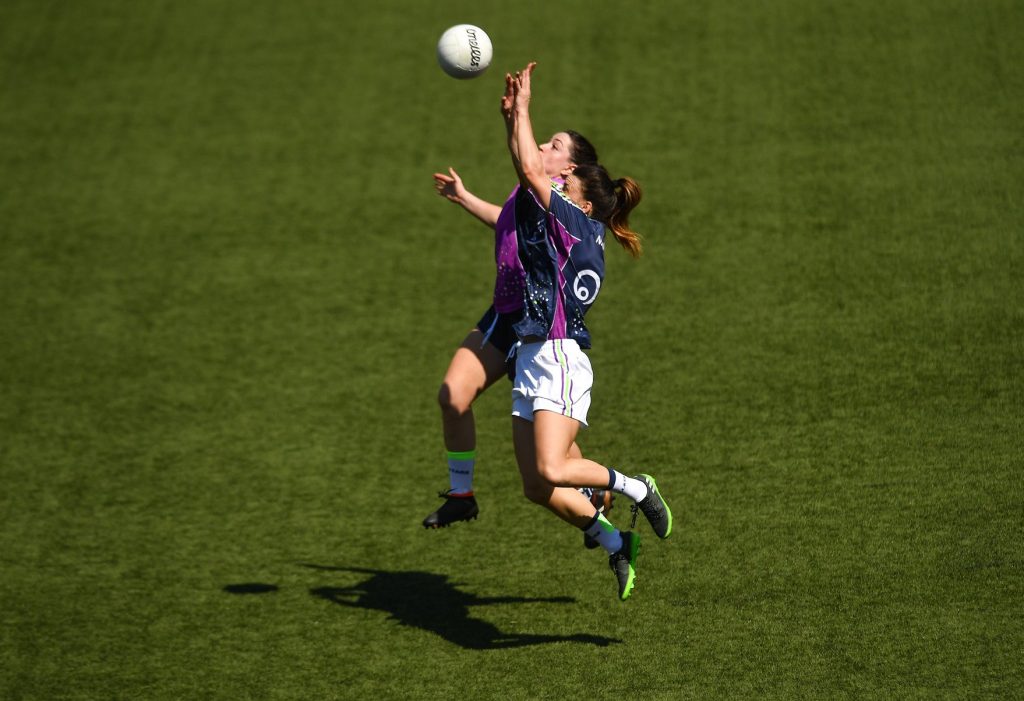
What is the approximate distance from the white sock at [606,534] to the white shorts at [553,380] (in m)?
0.46

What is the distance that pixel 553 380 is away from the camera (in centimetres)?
505

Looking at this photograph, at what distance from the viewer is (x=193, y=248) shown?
357 inches

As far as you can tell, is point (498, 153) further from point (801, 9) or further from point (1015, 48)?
point (1015, 48)

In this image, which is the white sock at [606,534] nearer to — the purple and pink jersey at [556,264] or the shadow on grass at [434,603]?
the shadow on grass at [434,603]

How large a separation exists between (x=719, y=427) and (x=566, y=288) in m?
2.00

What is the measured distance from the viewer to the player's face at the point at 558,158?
5.27m

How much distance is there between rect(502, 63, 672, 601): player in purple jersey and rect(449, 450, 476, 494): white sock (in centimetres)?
53

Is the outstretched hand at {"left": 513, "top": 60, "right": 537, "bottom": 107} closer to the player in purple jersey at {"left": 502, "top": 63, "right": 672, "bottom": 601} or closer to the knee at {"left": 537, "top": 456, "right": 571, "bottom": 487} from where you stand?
the player in purple jersey at {"left": 502, "top": 63, "right": 672, "bottom": 601}

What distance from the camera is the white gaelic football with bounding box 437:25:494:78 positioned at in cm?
557

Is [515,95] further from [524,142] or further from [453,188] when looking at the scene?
[453,188]

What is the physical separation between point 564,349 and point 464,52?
154 centimetres

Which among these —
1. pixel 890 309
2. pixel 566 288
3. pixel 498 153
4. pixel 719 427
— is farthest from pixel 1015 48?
pixel 566 288

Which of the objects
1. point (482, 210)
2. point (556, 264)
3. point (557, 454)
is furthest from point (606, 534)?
point (482, 210)

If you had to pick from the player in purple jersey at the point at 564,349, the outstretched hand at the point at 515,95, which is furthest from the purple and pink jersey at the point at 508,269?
the outstretched hand at the point at 515,95
